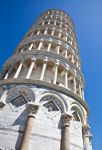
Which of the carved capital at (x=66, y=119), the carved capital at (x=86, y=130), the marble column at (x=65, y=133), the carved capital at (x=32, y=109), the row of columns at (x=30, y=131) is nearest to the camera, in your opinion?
the row of columns at (x=30, y=131)

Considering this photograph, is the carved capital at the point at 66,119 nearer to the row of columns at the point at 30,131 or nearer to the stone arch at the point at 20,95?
the row of columns at the point at 30,131

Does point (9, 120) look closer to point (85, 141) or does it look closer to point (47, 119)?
point (47, 119)

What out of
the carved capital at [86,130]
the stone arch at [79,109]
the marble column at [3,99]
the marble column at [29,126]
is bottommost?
the marble column at [29,126]

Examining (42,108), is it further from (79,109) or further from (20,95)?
(79,109)

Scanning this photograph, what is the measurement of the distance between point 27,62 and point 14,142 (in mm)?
7714

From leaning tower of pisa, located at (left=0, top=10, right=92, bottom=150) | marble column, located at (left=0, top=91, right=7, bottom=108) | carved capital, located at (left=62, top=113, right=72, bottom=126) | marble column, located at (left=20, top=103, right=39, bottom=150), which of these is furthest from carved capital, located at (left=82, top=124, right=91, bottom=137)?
marble column, located at (left=0, top=91, right=7, bottom=108)

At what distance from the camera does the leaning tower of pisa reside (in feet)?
32.4

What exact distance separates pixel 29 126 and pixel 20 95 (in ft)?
9.31

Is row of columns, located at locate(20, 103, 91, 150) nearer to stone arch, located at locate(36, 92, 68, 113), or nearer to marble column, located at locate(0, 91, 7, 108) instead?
stone arch, located at locate(36, 92, 68, 113)

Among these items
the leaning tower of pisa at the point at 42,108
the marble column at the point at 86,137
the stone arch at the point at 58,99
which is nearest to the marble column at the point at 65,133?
the leaning tower of pisa at the point at 42,108

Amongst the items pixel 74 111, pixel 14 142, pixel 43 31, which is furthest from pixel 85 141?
pixel 43 31

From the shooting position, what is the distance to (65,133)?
10.5 metres

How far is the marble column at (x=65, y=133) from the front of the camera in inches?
387

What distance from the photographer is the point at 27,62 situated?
16.0m
